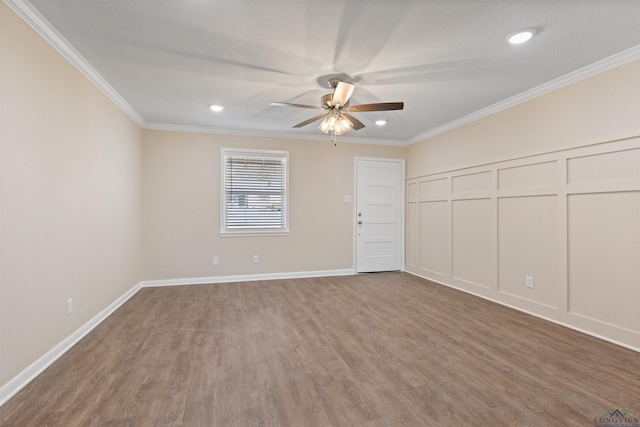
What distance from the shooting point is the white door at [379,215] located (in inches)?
213

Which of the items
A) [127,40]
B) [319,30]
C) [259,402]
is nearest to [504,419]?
[259,402]

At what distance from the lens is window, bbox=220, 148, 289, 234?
479cm

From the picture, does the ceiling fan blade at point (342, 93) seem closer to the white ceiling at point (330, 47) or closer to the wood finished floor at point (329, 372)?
the white ceiling at point (330, 47)

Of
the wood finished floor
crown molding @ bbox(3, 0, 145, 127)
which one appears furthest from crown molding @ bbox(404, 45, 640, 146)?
crown molding @ bbox(3, 0, 145, 127)

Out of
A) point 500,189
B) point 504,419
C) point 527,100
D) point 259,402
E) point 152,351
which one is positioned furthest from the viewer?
point 500,189

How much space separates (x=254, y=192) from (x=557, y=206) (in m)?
4.02

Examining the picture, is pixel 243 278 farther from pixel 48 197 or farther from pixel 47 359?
pixel 48 197

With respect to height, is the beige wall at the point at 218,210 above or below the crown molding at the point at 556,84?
below

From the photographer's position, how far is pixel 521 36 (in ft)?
7.24

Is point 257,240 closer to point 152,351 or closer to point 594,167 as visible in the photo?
point 152,351

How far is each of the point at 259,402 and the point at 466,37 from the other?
2.94 m

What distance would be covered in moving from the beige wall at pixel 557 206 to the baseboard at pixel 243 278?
75.9 inches

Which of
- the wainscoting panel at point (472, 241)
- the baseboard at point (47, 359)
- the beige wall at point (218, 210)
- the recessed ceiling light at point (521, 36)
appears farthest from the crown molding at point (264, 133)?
the recessed ceiling light at point (521, 36)

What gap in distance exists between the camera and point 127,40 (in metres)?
2.29
